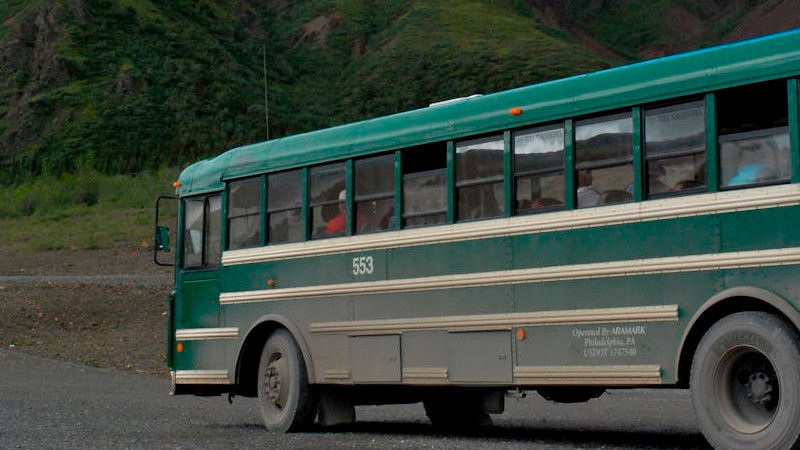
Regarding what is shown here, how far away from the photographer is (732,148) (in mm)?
10578

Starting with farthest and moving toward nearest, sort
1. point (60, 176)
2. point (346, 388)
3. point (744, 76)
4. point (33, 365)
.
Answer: point (60, 176)
point (33, 365)
point (346, 388)
point (744, 76)

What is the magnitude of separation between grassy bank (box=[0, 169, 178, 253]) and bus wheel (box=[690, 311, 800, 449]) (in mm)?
43583

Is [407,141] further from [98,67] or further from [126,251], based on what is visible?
[98,67]

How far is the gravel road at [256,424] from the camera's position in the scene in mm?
13016

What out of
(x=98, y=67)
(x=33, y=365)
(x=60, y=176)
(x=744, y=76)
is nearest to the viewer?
(x=744, y=76)

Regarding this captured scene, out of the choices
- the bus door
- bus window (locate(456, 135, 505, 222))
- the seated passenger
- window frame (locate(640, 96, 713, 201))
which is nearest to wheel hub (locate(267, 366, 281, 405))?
the bus door

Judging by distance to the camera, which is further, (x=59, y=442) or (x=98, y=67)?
(x=98, y=67)

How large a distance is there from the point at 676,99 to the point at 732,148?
2.11 feet

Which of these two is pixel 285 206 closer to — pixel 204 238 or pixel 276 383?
pixel 204 238

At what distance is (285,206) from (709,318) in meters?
5.98

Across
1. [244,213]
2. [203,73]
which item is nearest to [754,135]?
[244,213]

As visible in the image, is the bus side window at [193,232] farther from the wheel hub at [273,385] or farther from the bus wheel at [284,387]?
the wheel hub at [273,385]

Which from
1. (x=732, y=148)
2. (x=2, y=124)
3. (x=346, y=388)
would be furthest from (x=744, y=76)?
(x=2, y=124)

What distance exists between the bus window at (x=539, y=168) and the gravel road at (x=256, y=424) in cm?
207
